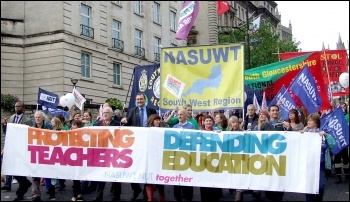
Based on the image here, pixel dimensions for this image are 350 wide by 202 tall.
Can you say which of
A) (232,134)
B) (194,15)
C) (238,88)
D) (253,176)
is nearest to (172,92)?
(238,88)

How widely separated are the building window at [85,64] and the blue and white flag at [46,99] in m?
14.9

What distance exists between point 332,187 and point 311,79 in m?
2.38

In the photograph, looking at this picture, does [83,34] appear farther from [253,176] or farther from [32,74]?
[253,176]

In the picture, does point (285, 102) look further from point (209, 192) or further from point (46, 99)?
point (46, 99)

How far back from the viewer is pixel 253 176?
289 inches

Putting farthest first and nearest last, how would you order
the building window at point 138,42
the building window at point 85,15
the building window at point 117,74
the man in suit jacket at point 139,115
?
the building window at point 138,42
the building window at point 117,74
the building window at point 85,15
the man in suit jacket at point 139,115

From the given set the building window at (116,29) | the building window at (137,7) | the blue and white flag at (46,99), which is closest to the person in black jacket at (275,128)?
the blue and white flag at (46,99)

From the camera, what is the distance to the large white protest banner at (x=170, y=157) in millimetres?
7223

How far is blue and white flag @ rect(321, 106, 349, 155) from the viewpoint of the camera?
7883 mm

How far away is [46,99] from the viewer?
45.0ft

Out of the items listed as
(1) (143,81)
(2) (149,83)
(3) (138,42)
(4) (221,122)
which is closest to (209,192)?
(4) (221,122)

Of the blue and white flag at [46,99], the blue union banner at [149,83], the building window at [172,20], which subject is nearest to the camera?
the blue union banner at [149,83]

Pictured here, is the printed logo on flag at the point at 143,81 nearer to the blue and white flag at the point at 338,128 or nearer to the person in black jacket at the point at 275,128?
the person in black jacket at the point at 275,128

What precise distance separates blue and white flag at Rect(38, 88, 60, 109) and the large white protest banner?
5.12 meters
